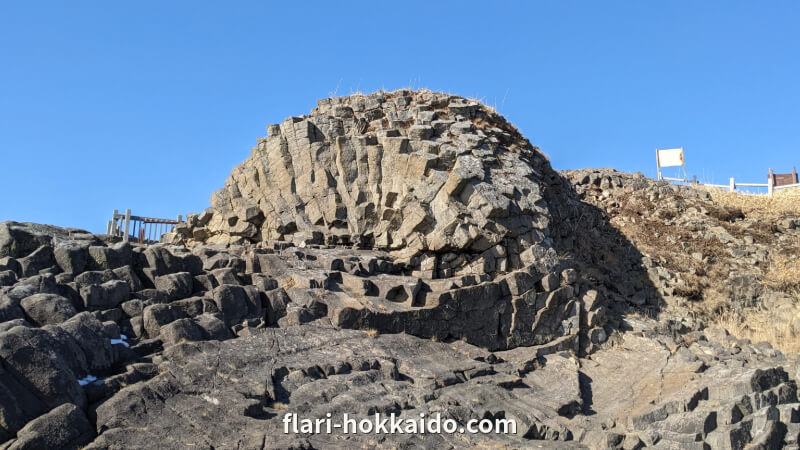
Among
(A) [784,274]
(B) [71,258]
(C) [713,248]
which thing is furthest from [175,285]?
(A) [784,274]

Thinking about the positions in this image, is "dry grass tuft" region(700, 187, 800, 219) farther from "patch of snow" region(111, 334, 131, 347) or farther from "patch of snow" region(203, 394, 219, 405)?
"patch of snow" region(111, 334, 131, 347)

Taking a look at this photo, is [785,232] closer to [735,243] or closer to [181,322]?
[735,243]

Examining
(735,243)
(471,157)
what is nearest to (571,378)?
(471,157)

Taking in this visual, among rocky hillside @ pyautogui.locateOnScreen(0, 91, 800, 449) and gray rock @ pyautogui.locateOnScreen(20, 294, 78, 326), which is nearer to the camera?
rocky hillside @ pyautogui.locateOnScreen(0, 91, 800, 449)

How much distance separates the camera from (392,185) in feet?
61.8

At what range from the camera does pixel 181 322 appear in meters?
12.9

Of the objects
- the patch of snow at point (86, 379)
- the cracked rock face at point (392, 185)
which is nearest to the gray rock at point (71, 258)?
the patch of snow at point (86, 379)

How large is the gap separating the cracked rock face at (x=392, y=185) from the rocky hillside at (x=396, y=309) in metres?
0.06

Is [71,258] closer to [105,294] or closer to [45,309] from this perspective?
[105,294]

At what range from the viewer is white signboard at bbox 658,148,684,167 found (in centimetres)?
3416

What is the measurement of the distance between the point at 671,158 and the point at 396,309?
2331 cm

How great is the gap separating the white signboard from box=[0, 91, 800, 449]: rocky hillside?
9.15 m

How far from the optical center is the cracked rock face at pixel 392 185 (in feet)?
58.2

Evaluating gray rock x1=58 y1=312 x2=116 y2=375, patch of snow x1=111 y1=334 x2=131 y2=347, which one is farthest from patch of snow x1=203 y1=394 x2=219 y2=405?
patch of snow x1=111 y1=334 x2=131 y2=347
